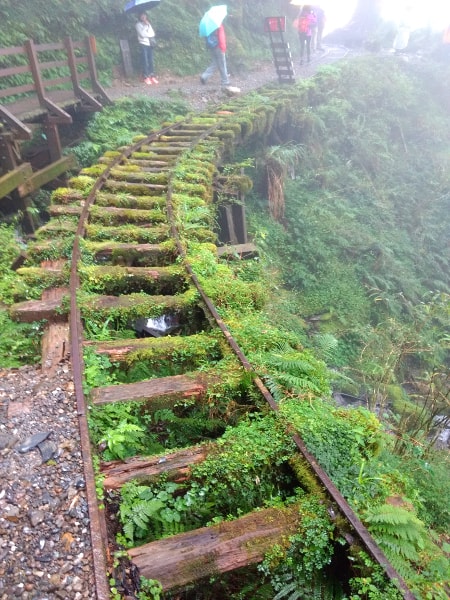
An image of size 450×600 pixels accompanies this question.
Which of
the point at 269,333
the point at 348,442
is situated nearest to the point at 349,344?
the point at 269,333

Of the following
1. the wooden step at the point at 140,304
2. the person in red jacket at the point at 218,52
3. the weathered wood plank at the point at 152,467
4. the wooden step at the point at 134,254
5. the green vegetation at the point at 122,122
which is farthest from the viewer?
the person in red jacket at the point at 218,52

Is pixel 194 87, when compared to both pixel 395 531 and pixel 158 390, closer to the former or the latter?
pixel 158 390

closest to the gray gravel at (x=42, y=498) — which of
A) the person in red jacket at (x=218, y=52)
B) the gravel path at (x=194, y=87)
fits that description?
the gravel path at (x=194, y=87)

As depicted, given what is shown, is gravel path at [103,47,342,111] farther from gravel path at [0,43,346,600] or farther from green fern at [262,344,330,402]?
gravel path at [0,43,346,600]

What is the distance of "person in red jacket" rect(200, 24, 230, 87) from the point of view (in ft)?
46.4

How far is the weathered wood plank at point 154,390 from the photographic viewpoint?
11.6 feet

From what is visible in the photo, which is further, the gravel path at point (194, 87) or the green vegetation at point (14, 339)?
the gravel path at point (194, 87)

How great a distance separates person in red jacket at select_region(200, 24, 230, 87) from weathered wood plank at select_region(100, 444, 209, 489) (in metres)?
14.0

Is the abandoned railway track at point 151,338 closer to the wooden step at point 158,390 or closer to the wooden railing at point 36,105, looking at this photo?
the wooden step at point 158,390

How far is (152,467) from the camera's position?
3.04m

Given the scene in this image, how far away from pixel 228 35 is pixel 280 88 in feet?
19.0

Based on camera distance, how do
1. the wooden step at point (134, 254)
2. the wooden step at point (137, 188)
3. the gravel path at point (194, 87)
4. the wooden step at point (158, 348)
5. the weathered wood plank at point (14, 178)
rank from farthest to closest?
1. the gravel path at point (194, 87)
2. the weathered wood plank at point (14, 178)
3. the wooden step at point (137, 188)
4. the wooden step at point (134, 254)
5. the wooden step at point (158, 348)

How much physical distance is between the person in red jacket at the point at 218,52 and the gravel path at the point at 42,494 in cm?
1351

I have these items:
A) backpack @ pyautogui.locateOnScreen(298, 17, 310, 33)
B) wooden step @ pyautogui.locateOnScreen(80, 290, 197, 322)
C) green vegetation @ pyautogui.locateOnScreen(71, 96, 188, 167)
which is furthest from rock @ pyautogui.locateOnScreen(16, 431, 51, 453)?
backpack @ pyautogui.locateOnScreen(298, 17, 310, 33)
